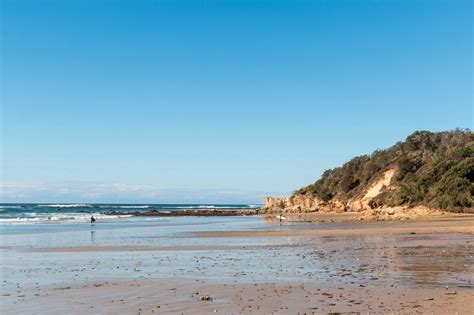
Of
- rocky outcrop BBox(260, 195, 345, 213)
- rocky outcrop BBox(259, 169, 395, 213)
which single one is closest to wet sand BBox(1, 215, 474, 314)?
rocky outcrop BBox(259, 169, 395, 213)

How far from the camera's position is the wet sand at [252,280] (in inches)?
444

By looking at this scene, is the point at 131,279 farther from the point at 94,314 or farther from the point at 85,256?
the point at 85,256

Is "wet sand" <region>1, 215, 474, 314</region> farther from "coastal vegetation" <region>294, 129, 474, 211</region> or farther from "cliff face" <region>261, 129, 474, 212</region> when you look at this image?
"cliff face" <region>261, 129, 474, 212</region>

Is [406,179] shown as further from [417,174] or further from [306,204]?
[306,204]

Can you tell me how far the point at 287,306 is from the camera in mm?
11164

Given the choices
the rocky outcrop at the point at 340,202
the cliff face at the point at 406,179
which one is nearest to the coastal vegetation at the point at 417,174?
the cliff face at the point at 406,179

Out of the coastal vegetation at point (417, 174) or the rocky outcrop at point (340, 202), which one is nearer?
the coastal vegetation at point (417, 174)

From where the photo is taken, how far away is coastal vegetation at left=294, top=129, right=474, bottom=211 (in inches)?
1904

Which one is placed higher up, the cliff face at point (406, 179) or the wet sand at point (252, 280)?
the cliff face at point (406, 179)

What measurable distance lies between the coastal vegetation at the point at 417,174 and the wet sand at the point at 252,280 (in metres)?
25.7

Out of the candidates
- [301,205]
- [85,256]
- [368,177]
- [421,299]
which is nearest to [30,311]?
[421,299]

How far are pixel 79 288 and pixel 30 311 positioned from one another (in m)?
2.89

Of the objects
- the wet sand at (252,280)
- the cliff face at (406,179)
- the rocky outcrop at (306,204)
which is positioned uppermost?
the cliff face at (406,179)

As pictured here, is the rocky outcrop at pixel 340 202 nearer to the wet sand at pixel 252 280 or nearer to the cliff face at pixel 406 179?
the cliff face at pixel 406 179
